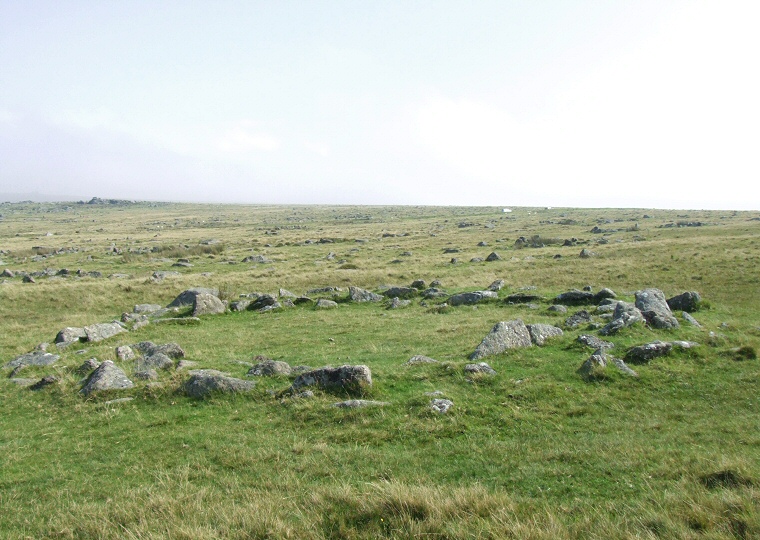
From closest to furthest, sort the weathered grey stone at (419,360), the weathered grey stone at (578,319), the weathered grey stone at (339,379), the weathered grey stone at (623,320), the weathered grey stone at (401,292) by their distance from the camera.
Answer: the weathered grey stone at (339,379) < the weathered grey stone at (419,360) < the weathered grey stone at (623,320) < the weathered grey stone at (578,319) < the weathered grey stone at (401,292)

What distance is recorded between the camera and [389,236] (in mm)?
84500

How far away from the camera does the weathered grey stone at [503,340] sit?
16.8 m

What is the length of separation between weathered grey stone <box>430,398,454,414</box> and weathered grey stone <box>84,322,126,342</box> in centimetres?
1906

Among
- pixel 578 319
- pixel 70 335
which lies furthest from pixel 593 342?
pixel 70 335

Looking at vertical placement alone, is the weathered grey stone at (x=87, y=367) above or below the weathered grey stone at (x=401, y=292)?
below

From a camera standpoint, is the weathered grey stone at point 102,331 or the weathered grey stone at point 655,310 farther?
the weathered grey stone at point 102,331

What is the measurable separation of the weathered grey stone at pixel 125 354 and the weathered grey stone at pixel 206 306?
912cm

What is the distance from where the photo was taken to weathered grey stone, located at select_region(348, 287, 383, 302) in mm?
31703

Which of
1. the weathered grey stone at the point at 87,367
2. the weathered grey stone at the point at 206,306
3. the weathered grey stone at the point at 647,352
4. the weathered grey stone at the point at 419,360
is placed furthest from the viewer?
the weathered grey stone at the point at 206,306

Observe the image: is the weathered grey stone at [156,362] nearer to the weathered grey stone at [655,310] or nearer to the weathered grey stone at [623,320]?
the weathered grey stone at [623,320]

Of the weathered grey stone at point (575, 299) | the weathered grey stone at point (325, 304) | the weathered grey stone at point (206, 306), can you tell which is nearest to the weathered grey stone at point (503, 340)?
the weathered grey stone at point (575, 299)

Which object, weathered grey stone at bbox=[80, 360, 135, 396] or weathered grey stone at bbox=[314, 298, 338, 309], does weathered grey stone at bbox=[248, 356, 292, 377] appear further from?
weathered grey stone at bbox=[314, 298, 338, 309]

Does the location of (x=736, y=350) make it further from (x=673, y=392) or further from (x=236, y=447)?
(x=236, y=447)

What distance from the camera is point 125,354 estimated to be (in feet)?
61.7
